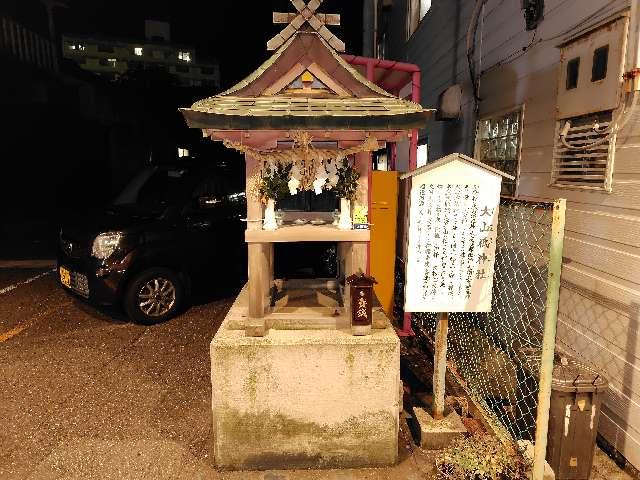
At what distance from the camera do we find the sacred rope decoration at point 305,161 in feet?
12.6

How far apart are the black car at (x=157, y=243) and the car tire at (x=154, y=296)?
1 cm

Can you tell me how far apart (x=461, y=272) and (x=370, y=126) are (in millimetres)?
1441

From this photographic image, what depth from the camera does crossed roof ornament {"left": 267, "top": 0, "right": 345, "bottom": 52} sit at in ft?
11.9

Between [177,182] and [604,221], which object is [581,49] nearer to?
[604,221]

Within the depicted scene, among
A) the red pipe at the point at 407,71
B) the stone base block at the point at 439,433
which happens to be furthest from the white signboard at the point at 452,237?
the red pipe at the point at 407,71

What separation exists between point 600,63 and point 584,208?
141 centimetres

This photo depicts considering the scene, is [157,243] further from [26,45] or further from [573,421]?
[26,45]

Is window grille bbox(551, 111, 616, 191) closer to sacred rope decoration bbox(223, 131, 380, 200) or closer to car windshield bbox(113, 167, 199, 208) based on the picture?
sacred rope decoration bbox(223, 131, 380, 200)

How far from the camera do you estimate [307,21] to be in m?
3.64

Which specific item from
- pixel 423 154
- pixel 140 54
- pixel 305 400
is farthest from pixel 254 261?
pixel 140 54

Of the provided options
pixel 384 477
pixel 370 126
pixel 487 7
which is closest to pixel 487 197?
→ pixel 370 126

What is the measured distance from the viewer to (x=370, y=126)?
340 centimetres

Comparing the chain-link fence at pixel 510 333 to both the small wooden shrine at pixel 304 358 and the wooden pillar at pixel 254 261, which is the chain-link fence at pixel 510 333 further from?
the wooden pillar at pixel 254 261

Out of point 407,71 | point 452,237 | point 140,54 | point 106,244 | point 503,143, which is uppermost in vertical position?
point 140,54
